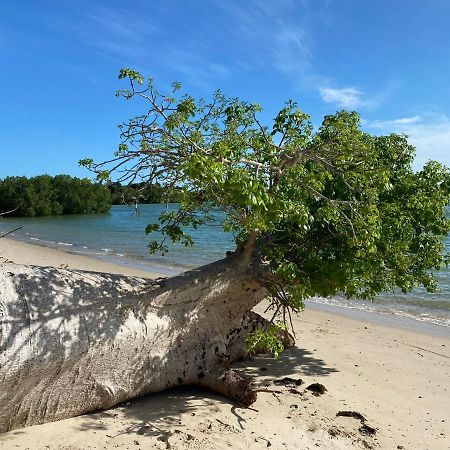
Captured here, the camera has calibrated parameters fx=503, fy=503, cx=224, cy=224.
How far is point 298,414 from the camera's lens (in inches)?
233

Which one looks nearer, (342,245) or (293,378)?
(342,245)

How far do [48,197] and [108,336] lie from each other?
2697 inches

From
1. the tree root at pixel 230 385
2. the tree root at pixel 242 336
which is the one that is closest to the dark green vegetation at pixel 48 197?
the tree root at pixel 242 336

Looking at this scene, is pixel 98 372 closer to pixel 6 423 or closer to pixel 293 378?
pixel 6 423

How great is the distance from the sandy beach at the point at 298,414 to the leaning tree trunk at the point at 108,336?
223 mm

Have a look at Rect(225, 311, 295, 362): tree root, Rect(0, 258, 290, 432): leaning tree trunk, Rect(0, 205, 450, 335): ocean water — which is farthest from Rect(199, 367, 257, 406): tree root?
Rect(0, 205, 450, 335): ocean water

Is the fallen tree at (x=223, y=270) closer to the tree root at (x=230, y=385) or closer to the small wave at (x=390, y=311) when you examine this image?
the tree root at (x=230, y=385)

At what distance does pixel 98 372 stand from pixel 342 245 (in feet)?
11.2

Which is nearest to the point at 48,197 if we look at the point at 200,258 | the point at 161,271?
the point at 200,258

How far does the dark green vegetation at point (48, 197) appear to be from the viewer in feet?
219

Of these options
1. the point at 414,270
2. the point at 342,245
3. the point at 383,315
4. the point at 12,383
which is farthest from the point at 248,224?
the point at 383,315

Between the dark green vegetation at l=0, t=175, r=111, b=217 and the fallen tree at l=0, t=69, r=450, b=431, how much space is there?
56.3 meters

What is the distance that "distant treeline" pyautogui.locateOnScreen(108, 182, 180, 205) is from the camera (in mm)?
6344

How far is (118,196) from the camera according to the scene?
6.76 meters
